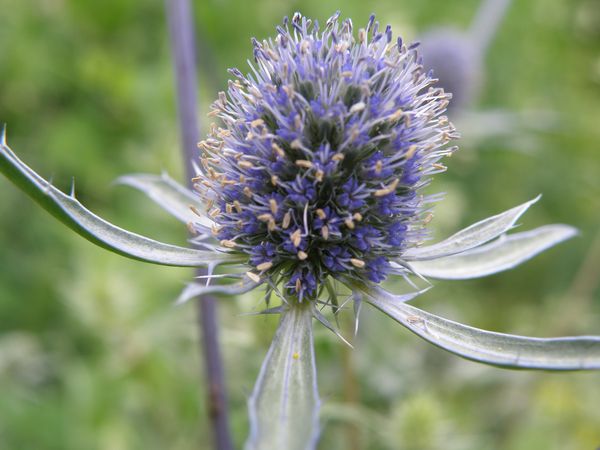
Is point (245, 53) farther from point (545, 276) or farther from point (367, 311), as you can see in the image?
point (545, 276)

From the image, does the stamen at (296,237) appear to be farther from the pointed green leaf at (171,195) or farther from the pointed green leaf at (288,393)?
the pointed green leaf at (171,195)

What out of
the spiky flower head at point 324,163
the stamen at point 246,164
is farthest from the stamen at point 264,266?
the stamen at point 246,164

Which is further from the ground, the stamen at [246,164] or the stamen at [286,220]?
the stamen at [246,164]

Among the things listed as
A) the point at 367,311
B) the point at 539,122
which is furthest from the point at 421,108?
the point at 539,122

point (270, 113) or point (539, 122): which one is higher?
point (539, 122)

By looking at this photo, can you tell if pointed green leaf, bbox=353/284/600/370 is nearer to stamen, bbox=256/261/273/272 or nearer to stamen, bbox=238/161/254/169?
stamen, bbox=256/261/273/272

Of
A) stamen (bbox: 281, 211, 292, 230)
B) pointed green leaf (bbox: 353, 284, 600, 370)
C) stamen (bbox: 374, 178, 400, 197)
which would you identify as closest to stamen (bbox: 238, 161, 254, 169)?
stamen (bbox: 281, 211, 292, 230)

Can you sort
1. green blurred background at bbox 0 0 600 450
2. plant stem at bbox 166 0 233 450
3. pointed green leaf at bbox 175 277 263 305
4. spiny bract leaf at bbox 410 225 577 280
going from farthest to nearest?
green blurred background at bbox 0 0 600 450 → plant stem at bbox 166 0 233 450 → spiny bract leaf at bbox 410 225 577 280 → pointed green leaf at bbox 175 277 263 305
